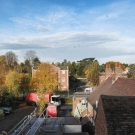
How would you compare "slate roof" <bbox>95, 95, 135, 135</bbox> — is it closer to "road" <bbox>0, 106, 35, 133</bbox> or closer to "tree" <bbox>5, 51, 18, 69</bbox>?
"road" <bbox>0, 106, 35, 133</bbox>

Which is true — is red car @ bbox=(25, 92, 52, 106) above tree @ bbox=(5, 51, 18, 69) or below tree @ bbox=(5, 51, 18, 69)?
below

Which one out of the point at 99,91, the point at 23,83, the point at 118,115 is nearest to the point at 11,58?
the point at 23,83

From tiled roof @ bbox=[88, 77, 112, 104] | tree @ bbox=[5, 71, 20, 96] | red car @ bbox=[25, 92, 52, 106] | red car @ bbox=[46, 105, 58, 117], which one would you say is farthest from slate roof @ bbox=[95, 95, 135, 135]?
tree @ bbox=[5, 71, 20, 96]

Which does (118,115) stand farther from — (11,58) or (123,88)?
(11,58)

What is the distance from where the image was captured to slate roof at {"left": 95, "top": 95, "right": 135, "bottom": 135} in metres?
8.90

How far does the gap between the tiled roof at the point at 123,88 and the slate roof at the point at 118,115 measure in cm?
1153

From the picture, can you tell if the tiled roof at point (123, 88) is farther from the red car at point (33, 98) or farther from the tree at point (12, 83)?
the tree at point (12, 83)

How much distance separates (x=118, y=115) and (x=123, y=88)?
1421 centimetres

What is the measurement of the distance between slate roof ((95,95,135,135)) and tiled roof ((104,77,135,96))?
11.5 meters

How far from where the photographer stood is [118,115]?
372 inches

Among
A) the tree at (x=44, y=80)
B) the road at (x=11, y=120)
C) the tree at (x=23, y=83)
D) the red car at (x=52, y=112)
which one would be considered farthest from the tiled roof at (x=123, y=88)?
the tree at (x=23, y=83)

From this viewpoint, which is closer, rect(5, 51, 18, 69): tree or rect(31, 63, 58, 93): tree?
rect(31, 63, 58, 93): tree

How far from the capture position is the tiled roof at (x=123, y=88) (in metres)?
22.1

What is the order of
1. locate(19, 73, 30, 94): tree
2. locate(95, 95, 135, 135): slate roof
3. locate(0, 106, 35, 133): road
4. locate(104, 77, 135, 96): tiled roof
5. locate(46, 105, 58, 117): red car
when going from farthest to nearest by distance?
locate(19, 73, 30, 94): tree → locate(46, 105, 58, 117): red car → locate(0, 106, 35, 133): road → locate(104, 77, 135, 96): tiled roof → locate(95, 95, 135, 135): slate roof
